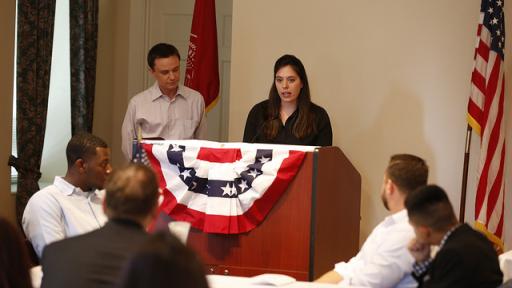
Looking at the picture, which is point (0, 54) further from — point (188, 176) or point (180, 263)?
point (180, 263)

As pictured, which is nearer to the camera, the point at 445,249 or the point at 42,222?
the point at 445,249

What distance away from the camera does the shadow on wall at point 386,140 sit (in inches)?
251

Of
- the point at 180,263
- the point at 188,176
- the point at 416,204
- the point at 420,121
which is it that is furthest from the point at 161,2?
the point at 180,263

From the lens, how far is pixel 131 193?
2.53 metres

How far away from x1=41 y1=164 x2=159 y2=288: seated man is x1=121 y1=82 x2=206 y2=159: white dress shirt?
3080 mm

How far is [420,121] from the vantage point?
6.36 m

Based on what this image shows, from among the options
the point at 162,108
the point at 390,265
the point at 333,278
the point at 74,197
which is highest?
the point at 162,108

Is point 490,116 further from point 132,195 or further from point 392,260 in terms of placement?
point 132,195

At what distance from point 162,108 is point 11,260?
3.62 metres

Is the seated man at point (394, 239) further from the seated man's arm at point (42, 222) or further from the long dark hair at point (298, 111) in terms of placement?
the long dark hair at point (298, 111)

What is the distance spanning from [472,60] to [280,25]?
149 cm

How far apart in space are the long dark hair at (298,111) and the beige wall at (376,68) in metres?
1.25

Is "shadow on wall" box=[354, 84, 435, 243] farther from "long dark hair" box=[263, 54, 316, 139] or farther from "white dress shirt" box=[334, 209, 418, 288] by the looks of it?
"white dress shirt" box=[334, 209, 418, 288]

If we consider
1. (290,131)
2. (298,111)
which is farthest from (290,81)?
(290,131)
